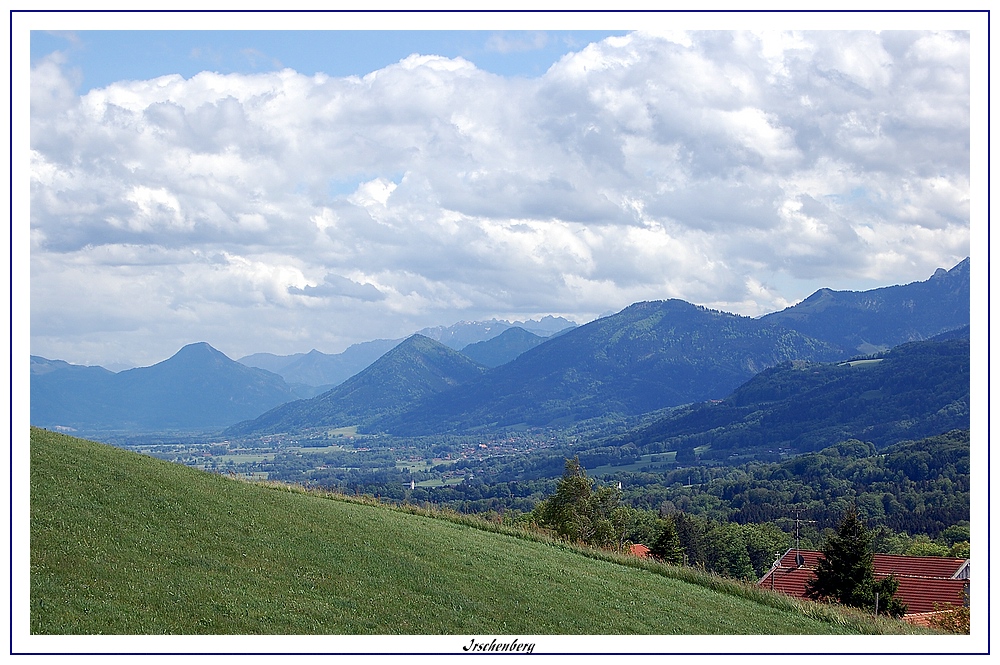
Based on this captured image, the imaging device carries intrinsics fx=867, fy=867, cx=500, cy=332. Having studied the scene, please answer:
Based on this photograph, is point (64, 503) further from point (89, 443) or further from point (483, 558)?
point (483, 558)

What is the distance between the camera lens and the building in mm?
40156

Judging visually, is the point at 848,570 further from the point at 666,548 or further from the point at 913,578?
the point at 913,578

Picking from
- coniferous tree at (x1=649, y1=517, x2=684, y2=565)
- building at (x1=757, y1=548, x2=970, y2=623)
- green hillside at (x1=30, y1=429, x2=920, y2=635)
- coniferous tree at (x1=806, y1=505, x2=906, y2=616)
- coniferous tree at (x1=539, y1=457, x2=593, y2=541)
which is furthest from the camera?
building at (x1=757, y1=548, x2=970, y2=623)

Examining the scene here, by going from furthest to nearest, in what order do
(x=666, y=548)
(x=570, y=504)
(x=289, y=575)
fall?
(x=666, y=548) → (x=570, y=504) → (x=289, y=575)

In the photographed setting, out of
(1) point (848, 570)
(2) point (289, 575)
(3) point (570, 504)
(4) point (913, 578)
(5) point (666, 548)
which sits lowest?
(4) point (913, 578)

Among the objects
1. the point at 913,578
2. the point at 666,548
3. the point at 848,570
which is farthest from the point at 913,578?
the point at 666,548

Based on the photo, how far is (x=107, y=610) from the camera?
40.9 feet

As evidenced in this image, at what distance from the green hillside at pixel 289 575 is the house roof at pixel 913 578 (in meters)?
Answer: 20.6

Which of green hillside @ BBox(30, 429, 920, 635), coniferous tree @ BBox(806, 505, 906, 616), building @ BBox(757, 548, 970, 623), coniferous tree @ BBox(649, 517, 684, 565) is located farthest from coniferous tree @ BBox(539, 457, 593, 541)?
green hillside @ BBox(30, 429, 920, 635)

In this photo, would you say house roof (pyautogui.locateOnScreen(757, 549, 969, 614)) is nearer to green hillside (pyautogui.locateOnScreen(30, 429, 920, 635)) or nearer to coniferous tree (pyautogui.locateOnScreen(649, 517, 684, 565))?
coniferous tree (pyautogui.locateOnScreen(649, 517, 684, 565))

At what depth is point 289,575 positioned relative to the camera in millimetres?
14820

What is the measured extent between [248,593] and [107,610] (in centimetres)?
210
